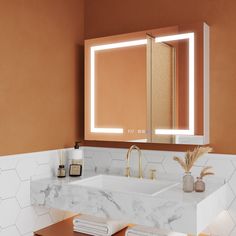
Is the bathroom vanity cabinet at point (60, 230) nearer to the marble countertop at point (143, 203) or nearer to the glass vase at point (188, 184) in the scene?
the marble countertop at point (143, 203)

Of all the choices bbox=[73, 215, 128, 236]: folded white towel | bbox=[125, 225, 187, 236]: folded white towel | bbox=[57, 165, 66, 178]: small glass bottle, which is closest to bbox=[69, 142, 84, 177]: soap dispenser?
bbox=[57, 165, 66, 178]: small glass bottle

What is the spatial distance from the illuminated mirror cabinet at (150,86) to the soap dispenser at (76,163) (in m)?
0.13

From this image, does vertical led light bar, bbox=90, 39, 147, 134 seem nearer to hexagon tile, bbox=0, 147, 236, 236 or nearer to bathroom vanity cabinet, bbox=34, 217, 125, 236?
hexagon tile, bbox=0, 147, 236, 236

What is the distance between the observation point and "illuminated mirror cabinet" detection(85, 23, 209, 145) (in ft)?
5.96

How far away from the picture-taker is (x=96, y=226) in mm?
1848

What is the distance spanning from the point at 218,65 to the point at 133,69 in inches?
21.0

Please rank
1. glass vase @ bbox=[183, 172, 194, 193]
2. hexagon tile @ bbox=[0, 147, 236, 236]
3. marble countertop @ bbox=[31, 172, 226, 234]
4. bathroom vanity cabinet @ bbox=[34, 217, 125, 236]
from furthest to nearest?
bathroom vanity cabinet @ bbox=[34, 217, 125, 236]
hexagon tile @ bbox=[0, 147, 236, 236]
glass vase @ bbox=[183, 172, 194, 193]
marble countertop @ bbox=[31, 172, 226, 234]

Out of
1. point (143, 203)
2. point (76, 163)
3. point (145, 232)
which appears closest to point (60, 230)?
point (76, 163)

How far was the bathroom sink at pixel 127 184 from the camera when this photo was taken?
186 centimetres

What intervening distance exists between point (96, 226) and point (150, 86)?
910mm

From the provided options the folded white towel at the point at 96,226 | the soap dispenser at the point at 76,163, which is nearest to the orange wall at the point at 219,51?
the folded white towel at the point at 96,226

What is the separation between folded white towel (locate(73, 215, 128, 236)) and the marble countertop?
198 mm

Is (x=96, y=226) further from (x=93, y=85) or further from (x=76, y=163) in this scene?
(x=93, y=85)

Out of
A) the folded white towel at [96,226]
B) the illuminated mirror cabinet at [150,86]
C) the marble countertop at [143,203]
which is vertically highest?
the illuminated mirror cabinet at [150,86]
